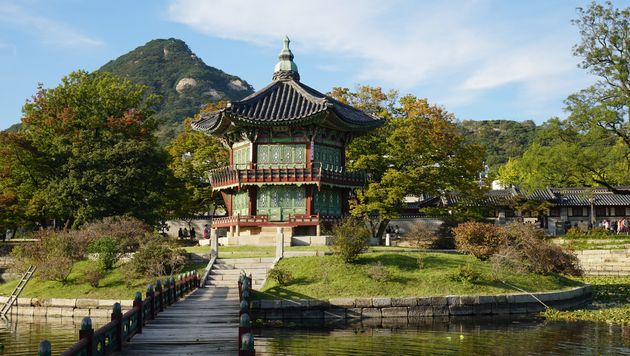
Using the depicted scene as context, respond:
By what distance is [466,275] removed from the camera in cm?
2861

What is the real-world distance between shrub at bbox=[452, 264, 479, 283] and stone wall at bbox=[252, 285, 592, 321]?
157 centimetres

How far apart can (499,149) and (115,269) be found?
125 m

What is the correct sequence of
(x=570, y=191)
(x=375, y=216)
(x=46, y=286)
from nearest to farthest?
(x=46, y=286)
(x=375, y=216)
(x=570, y=191)

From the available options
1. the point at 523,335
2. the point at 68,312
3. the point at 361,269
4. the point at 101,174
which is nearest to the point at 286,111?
the point at 101,174

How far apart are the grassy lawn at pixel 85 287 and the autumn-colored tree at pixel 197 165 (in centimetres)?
2214

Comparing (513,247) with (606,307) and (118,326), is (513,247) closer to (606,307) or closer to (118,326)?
(606,307)

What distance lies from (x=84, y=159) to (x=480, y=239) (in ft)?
89.5

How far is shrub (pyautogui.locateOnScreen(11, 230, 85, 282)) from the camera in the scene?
3119cm

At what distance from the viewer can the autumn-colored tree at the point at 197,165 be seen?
55241mm

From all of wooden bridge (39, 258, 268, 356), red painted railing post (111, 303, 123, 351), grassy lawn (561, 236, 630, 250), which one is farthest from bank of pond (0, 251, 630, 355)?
grassy lawn (561, 236, 630, 250)

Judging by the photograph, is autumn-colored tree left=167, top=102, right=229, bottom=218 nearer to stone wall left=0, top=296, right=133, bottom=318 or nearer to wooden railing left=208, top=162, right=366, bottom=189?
wooden railing left=208, top=162, right=366, bottom=189

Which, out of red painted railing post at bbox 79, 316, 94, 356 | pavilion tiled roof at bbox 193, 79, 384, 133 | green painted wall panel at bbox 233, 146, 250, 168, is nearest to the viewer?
red painted railing post at bbox 79, 316, 94, 356

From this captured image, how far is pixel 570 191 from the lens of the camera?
74.1 metres

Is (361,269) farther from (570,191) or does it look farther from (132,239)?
(570,191)
